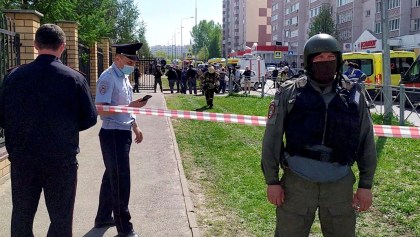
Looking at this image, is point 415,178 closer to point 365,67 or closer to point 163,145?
point 163,145

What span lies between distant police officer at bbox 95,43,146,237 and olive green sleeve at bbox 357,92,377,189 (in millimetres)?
2183

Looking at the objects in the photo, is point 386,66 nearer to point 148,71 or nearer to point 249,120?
point 249,120

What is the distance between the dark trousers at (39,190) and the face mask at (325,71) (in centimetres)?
172

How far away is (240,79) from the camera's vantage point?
27484mm

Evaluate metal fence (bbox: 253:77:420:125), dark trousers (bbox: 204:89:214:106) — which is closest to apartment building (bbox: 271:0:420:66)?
metal fence (bbox: 253:77:420:125)

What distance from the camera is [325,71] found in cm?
294

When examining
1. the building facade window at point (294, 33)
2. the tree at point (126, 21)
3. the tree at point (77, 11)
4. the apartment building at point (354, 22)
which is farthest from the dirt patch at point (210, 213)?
the building facade window at point (294, 33)

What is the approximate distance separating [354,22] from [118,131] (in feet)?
206

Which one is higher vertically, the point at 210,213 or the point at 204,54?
the point at 204,54

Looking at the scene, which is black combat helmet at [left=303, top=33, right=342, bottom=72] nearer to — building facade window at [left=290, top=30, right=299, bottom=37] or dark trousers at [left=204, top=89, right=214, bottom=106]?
dark trousers at [left=204, top=89, right=214, bottom=106]

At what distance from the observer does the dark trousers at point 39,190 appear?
3.14 meters

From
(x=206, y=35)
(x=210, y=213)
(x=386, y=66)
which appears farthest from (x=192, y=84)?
(x=206, y=35)

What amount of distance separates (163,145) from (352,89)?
273 inches

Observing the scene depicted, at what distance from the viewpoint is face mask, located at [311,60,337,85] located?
9.64 feet
